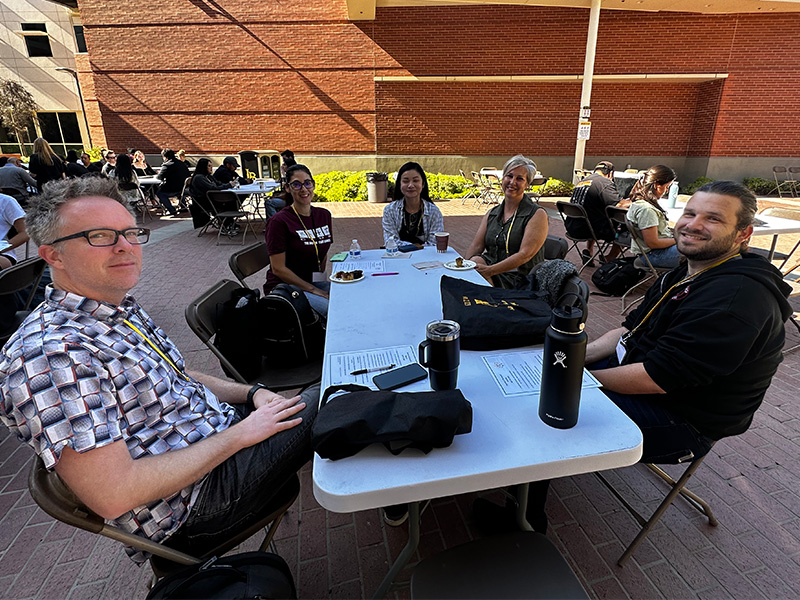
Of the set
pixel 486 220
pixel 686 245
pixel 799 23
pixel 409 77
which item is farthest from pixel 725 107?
pixel 686 245

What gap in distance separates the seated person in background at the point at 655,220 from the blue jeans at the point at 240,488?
396 cm

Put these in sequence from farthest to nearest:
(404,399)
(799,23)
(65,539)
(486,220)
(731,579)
Result: (799,23) < (486,220) < (65,539) < (731,579) < (404,399)

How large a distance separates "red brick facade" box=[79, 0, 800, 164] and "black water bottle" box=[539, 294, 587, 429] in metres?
13.4

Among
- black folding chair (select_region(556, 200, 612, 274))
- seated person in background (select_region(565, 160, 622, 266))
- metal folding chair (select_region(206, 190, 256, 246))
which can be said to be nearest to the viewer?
black folding chair (select_region(556, 200, 612, 274))

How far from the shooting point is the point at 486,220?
3572 mm

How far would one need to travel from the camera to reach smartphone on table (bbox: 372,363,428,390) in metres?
1.35

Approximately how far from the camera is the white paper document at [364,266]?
279 cm

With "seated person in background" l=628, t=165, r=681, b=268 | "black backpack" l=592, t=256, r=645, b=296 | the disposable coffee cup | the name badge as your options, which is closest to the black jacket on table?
"black backpack" l=592, t=256, r=645, b=296

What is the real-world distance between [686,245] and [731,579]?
4.31ft

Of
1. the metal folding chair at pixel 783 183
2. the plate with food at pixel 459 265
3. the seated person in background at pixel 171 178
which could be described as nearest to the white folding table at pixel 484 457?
the plate with food at pixel 459 265

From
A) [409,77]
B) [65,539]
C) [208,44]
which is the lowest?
[65,539]

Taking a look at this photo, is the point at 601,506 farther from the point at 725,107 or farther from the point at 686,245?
the point at 725,107

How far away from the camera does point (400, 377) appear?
139 cm

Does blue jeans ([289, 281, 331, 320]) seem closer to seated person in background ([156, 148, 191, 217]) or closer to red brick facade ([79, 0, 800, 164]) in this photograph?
seated person in background ([156, 148, 191, 217])
